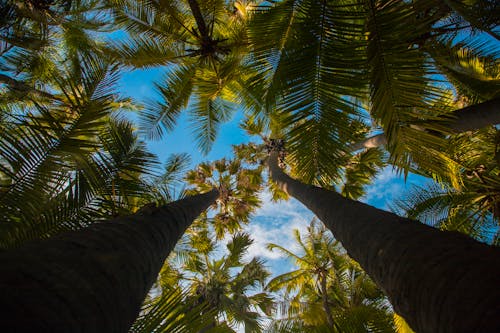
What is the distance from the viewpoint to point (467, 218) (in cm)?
599

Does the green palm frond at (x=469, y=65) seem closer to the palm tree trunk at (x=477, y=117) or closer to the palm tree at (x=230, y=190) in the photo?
the palm tree trunk at (x=477, y=117)

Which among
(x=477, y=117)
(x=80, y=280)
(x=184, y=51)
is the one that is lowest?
(x=80, y=280)

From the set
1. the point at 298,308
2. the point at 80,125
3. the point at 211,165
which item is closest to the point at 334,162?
the point at 80,125

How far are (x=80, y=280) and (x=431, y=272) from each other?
173cm

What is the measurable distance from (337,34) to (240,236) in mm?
7044

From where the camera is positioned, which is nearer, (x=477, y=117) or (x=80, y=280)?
(x=80, y=280)

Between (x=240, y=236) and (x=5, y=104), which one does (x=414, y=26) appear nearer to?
(x=240, y=236)

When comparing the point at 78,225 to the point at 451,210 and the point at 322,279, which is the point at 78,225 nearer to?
the point at 451,210

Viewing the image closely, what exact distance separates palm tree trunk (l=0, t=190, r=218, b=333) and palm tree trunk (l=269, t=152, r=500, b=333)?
1.55 m

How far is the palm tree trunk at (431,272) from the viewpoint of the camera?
112 cm

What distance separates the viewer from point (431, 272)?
4.62ft

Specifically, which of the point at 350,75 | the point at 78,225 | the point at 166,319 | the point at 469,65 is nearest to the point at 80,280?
the point at 166,319

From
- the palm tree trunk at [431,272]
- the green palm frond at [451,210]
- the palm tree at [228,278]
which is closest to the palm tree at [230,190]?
the palm tree at [228,278]

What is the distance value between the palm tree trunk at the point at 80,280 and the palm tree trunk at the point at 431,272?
1.55m
